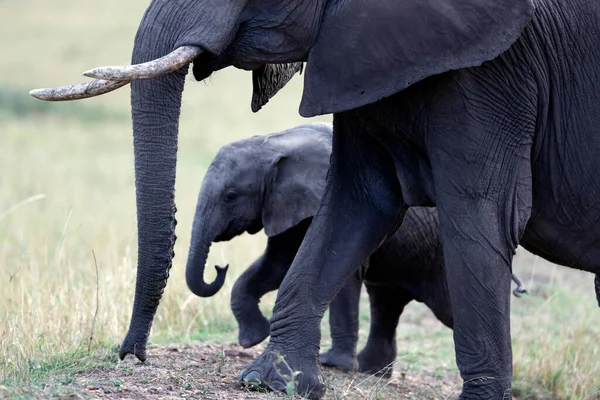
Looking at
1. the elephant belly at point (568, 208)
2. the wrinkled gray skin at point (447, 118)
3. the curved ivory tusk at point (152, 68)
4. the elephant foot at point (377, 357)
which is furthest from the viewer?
the elephant foot at point (377, 357)

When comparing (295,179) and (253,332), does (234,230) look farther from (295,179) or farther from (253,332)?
(253,332)

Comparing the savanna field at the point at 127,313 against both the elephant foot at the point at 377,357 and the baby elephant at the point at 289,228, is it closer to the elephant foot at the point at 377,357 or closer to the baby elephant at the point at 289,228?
the elephant foot at the point at 377,357

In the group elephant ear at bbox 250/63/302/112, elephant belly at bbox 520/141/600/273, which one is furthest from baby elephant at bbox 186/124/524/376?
elephant belly at bbox 520/141/600/273

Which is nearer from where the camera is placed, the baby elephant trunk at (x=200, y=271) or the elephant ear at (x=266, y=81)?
the elephant ear at (x=266, y=81)

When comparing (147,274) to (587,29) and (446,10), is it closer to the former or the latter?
(446,10)

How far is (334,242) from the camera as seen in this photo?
5.29 m

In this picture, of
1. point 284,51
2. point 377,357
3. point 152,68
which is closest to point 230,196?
point 377,357

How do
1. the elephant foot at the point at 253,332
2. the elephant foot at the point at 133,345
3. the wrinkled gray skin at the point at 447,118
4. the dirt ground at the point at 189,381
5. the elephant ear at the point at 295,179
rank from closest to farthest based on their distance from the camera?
the wrinkled gray skin at the point at 447,118, the dirt ground at the point at 189,381, the elephant foot at the point at 133,345, the elephant foot at the point at 253,332, the elephant ear at the point at 295,179

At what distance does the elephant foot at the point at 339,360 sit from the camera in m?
6.98

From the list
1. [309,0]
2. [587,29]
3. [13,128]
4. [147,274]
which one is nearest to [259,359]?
[147,274]

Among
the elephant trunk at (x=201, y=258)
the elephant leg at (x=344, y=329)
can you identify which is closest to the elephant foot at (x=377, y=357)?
the elephant leg at (x=344, y=329)

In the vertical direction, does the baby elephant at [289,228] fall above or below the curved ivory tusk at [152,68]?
below

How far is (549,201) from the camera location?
5012 millimetres

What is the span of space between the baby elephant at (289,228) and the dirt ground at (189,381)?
1.37 ft
